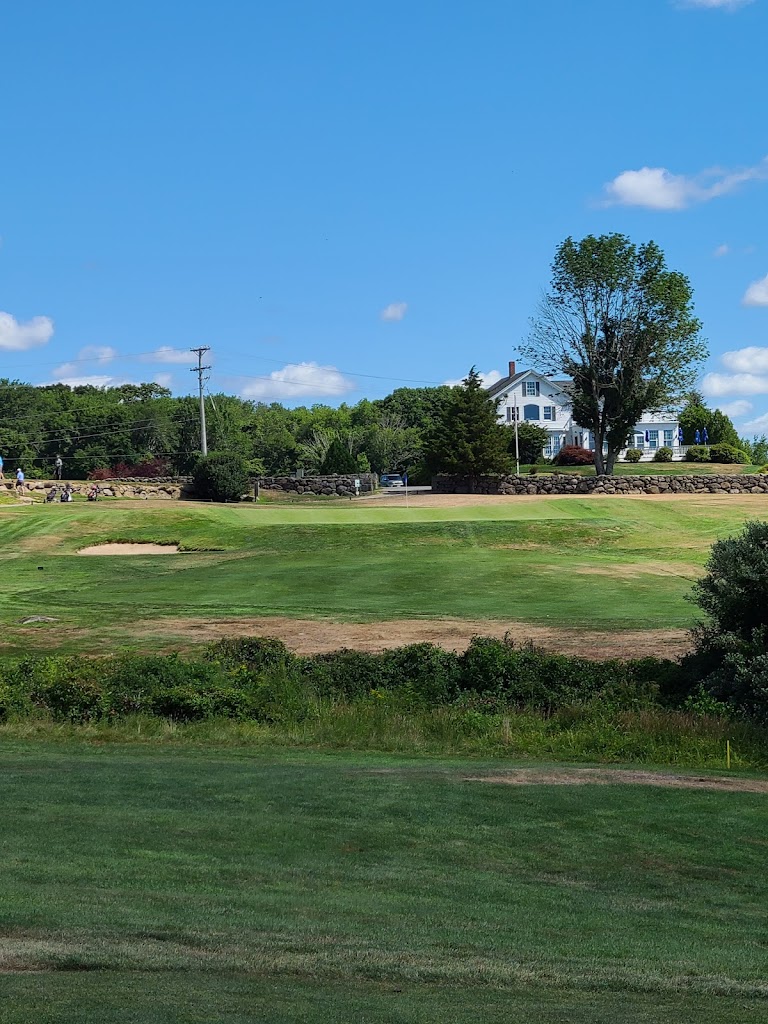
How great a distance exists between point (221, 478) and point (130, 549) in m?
20.1

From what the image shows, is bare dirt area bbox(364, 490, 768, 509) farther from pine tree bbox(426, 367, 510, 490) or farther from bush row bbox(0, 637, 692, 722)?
bush row bbox(0, 637, 692, 722)

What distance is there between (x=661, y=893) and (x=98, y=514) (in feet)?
115

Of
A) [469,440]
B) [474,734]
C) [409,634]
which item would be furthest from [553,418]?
[474,734]

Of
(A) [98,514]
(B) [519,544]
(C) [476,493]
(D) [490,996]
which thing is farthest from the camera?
(C) [476,493]

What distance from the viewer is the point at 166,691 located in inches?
622

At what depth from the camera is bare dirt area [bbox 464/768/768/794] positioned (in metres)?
11.1

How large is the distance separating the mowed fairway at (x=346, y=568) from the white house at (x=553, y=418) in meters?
60.9

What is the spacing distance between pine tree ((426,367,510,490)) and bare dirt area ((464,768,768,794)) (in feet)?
177

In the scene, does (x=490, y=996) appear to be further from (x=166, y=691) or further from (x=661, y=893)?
(x=166, y=691)

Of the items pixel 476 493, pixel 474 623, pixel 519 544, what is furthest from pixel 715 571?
pixel 476 493

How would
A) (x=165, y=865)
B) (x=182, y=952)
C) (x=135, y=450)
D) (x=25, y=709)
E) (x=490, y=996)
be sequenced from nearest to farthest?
(x=490, y=996) < (x=182, y=952) < (x=165, y=865) < (x=25, y=709) < (x=135, y=450)

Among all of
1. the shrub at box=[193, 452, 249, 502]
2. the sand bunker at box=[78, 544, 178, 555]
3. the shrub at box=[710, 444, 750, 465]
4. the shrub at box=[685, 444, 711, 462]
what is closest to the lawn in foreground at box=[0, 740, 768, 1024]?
the sand bunker at box=[78, 544, 178, 555]

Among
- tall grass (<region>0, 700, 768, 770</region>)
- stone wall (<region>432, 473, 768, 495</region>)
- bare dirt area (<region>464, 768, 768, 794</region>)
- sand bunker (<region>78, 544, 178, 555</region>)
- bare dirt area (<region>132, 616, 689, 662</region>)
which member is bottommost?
tall grass (<region>0, 700, 768, 770</region>)

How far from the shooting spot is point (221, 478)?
5581 centimetres
